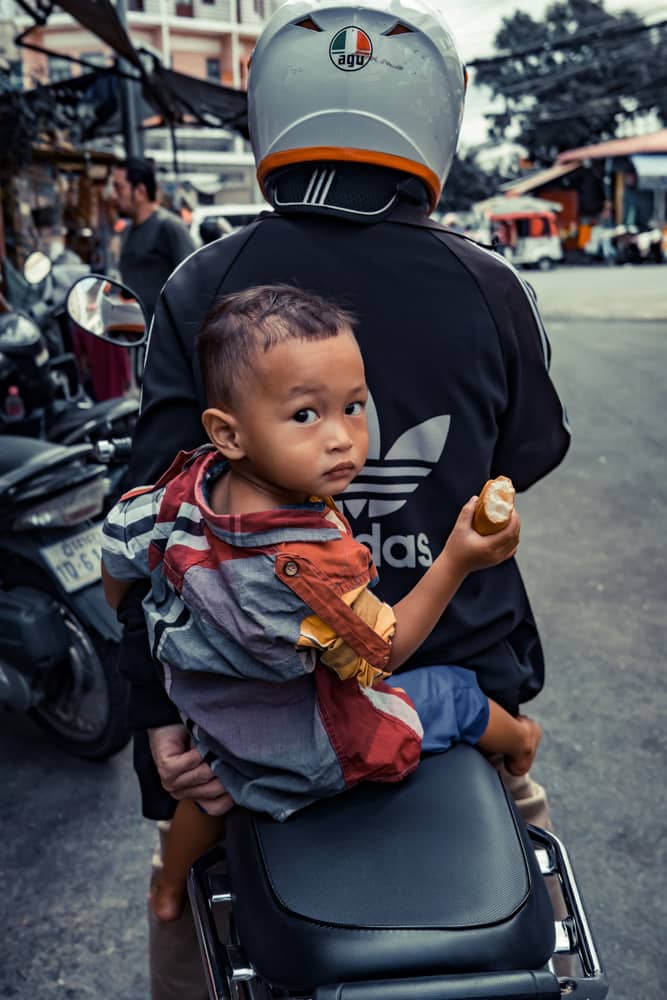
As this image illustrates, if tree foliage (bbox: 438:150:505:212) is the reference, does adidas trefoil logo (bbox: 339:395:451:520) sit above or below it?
above

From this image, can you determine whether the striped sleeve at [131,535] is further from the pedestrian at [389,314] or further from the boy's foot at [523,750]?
the boy's foot at [523,750]

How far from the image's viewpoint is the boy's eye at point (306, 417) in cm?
105

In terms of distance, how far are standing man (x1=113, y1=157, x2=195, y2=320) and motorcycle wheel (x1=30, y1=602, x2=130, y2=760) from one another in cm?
344

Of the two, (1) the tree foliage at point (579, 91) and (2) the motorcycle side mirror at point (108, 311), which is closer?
(2) the motorcycle side mirror at point (108, 311)

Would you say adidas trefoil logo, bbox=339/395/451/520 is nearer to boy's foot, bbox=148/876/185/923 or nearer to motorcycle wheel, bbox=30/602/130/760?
boy's foot, bbox=148/876/185/923

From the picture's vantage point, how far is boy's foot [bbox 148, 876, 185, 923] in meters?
1.46

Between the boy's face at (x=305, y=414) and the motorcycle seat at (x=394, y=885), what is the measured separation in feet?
1.21

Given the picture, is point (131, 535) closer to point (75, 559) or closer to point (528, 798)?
point (528, 798)

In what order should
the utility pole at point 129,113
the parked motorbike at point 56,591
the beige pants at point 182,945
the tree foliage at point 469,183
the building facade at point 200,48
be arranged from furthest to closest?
the tree foliage at point 469,183, the building facade at point 200,48, the utility pole at point 129,113, the parked motorbike at point 56,591, the beige pants at point 182,945

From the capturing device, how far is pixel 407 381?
4.33ft

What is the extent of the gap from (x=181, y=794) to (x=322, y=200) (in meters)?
0.80

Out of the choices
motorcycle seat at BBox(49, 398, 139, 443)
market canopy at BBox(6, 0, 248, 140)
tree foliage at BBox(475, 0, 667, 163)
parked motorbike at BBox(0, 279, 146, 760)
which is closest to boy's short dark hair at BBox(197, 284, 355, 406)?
parked motorbike at BBox(0, 279, 146, 760)

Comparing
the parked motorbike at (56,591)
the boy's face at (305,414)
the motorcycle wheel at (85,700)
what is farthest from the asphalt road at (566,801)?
the boy's face at (305,414)

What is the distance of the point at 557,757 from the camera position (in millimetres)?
3094
